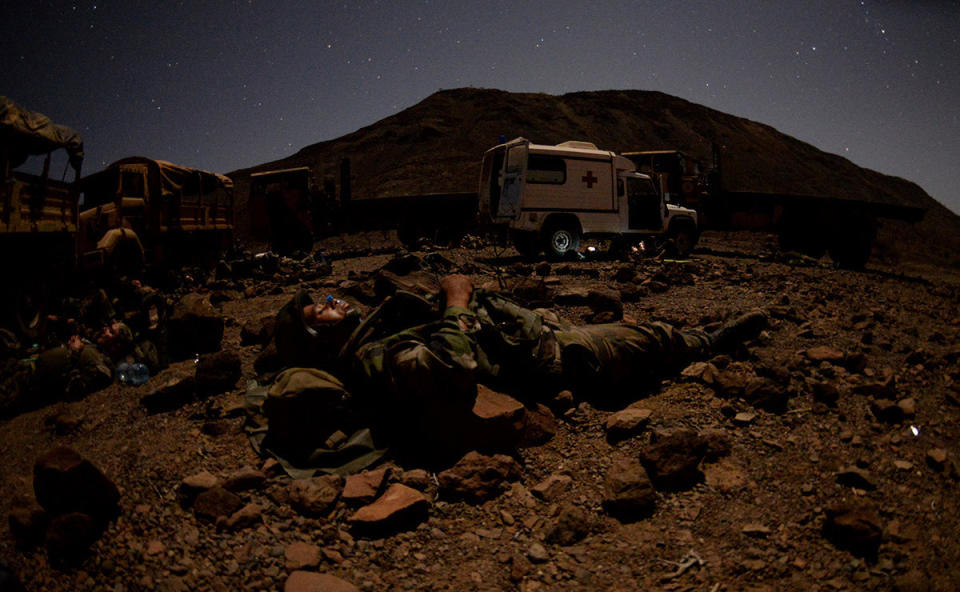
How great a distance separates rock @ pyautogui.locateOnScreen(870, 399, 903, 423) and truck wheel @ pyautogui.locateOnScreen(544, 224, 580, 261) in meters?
7.05

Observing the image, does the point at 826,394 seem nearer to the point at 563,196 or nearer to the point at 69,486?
the point at 69,486

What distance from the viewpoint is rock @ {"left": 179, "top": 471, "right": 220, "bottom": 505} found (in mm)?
2340

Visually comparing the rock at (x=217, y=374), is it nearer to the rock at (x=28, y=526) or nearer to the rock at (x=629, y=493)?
the rock at (x=28, y=526)

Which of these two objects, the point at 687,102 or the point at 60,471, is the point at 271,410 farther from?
the point at 687,102

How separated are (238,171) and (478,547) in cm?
5114

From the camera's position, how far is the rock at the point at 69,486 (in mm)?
2053

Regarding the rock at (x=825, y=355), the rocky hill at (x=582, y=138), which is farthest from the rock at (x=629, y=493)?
the rocky hill at (x=582, y=138)

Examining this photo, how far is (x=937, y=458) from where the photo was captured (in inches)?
96.0

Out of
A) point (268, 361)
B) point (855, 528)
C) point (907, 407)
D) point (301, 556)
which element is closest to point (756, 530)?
point (855, 528)

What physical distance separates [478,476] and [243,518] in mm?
1082

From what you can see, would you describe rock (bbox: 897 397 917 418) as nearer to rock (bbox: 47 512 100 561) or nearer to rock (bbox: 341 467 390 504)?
rock (bbox: 341 467 390 504)

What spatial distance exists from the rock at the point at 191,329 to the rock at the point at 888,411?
520cm

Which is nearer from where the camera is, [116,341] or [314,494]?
[314,494]

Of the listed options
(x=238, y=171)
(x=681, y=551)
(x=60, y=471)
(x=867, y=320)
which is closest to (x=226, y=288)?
(x=60, y=471)
